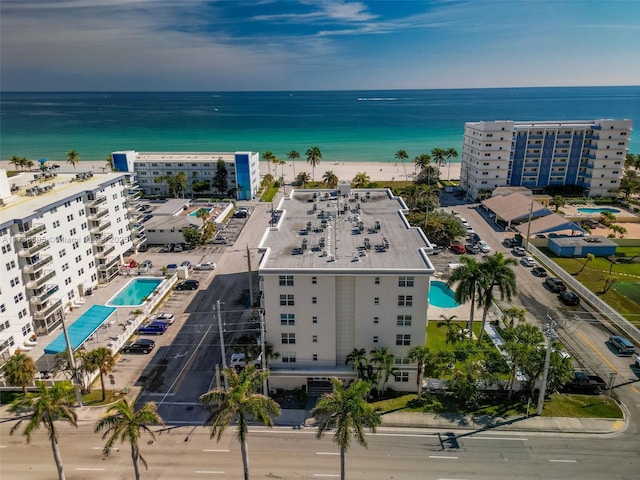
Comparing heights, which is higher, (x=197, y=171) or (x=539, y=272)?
(x=197, y=171)

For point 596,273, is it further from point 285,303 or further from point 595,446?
point 285,303

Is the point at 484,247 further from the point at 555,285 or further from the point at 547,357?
the point at 547,357

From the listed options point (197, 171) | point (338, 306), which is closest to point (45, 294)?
point (338, 306)

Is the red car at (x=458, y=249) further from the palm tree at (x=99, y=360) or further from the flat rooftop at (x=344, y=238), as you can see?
the palm tree at (x=99, y=360)

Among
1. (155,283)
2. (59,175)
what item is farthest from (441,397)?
(59,175)

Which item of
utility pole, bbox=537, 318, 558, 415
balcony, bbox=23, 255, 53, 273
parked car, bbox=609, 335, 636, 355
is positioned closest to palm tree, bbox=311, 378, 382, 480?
utility pole, bbox=537, 318, 558, 415

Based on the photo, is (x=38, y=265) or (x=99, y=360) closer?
(x=99, y=360)
